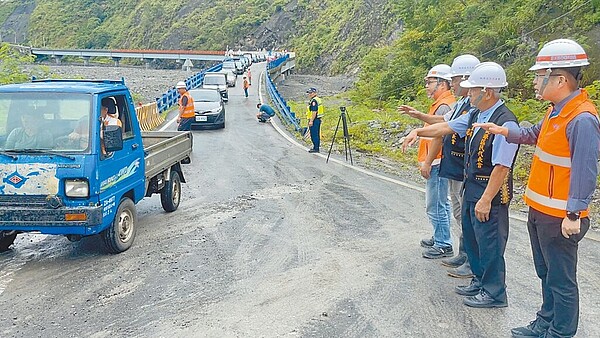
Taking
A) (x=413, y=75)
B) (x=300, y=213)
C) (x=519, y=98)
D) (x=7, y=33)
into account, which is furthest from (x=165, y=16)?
(x=300, y=213)

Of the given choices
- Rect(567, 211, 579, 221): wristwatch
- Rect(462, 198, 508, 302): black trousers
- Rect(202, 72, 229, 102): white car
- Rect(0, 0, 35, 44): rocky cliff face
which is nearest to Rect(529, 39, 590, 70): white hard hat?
Rect(567, 211, 579, 221): wristwatch

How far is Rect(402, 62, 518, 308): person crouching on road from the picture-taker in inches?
189

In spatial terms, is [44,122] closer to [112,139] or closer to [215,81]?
[112,139]

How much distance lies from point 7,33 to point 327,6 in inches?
3536

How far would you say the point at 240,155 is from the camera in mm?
14828

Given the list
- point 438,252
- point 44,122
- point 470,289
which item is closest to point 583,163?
point 470,289

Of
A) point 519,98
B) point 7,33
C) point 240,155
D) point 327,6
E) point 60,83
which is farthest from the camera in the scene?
point 7,33

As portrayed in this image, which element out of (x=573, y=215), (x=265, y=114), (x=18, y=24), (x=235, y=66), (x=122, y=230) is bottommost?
(x=122, y=230)

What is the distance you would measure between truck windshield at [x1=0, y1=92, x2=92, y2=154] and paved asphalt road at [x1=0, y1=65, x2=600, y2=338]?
1.31 m

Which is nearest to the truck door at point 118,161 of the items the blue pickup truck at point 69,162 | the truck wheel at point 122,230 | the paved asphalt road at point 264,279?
the blue pickup truck at point 69,162

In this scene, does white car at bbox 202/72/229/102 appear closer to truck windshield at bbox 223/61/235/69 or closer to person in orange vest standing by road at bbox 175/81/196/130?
truck windshield at bbox 223/61/235/69

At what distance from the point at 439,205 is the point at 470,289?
3.94ft

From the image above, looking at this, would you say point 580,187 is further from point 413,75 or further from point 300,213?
point 413,75

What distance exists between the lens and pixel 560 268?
414cm
